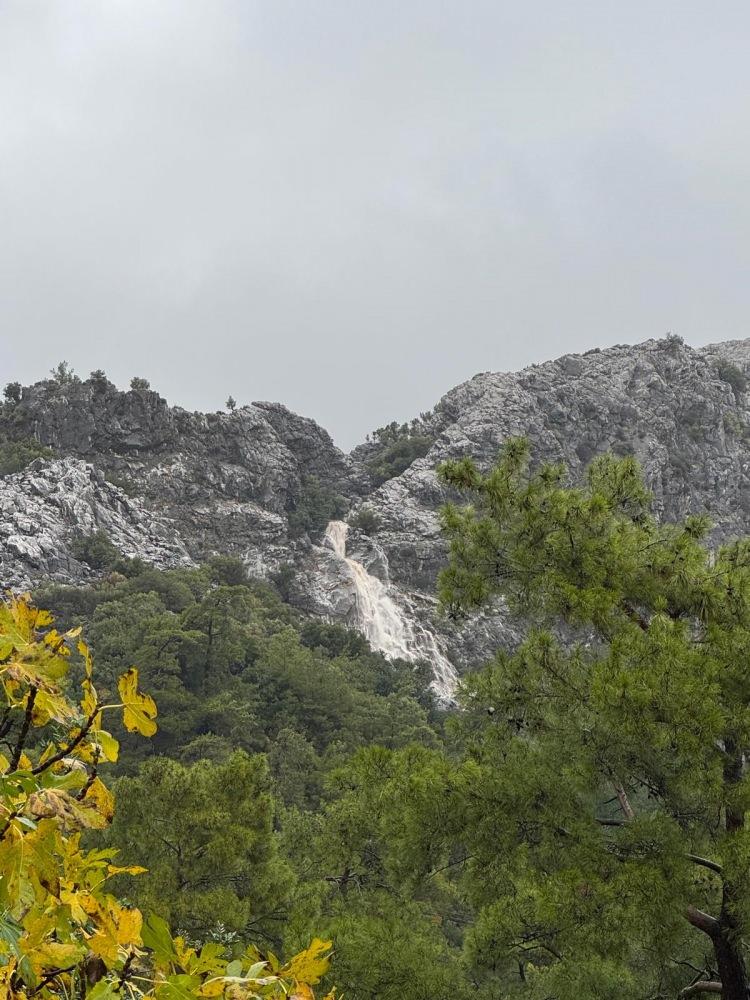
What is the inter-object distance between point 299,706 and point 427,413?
124 feet

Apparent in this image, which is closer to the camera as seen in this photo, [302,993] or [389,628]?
[302,993]

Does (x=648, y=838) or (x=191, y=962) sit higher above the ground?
(x=191, y=962)

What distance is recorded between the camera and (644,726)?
13.6 ft

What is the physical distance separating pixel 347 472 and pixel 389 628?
15.9 metres

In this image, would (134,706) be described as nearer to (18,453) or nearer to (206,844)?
(206,844)

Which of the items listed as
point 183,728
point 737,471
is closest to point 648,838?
point 183,728

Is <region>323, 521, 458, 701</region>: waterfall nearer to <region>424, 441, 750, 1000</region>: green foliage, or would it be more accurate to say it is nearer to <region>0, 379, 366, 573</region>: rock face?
<region>0, 379, 366, 573</region>: rock face

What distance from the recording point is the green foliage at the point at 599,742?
4125mm

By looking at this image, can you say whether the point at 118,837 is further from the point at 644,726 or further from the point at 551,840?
the point at 644,726

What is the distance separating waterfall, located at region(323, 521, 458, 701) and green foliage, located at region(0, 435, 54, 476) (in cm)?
1679

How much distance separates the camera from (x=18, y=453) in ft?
140

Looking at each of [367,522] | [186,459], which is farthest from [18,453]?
[367,522]

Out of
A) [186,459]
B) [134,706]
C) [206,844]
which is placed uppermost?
[186,459]

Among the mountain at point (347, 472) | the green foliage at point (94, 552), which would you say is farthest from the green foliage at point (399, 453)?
the green foliage at point (94, 552)
